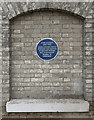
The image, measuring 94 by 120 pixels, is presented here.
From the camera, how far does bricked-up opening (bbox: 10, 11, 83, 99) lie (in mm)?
3766

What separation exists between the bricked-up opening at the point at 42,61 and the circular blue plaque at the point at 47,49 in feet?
0.36

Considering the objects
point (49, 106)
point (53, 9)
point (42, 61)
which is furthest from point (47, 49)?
point (49, 106)

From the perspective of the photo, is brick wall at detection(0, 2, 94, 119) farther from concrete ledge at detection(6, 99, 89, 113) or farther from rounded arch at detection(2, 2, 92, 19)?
concrete ledge at detection(6, 99, 89, 113)

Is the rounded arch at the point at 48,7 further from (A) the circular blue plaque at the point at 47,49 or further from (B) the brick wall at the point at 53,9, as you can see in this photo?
(A) the circular blue plaque at the point at 47,49

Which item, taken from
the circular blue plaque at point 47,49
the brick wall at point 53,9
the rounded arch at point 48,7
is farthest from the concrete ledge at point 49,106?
the rounded arch at point 48,7

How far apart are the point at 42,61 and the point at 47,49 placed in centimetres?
36

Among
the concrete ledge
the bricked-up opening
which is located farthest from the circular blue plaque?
the concrete ledge

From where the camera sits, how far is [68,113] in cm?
367

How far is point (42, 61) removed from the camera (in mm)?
3768

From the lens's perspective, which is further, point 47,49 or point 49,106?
point 47,49

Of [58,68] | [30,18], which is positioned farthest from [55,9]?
[58,68]

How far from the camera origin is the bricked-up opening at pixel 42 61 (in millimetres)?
3766

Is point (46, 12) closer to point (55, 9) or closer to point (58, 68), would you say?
point (55, 9)

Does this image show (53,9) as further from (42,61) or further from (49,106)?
(49,106)
